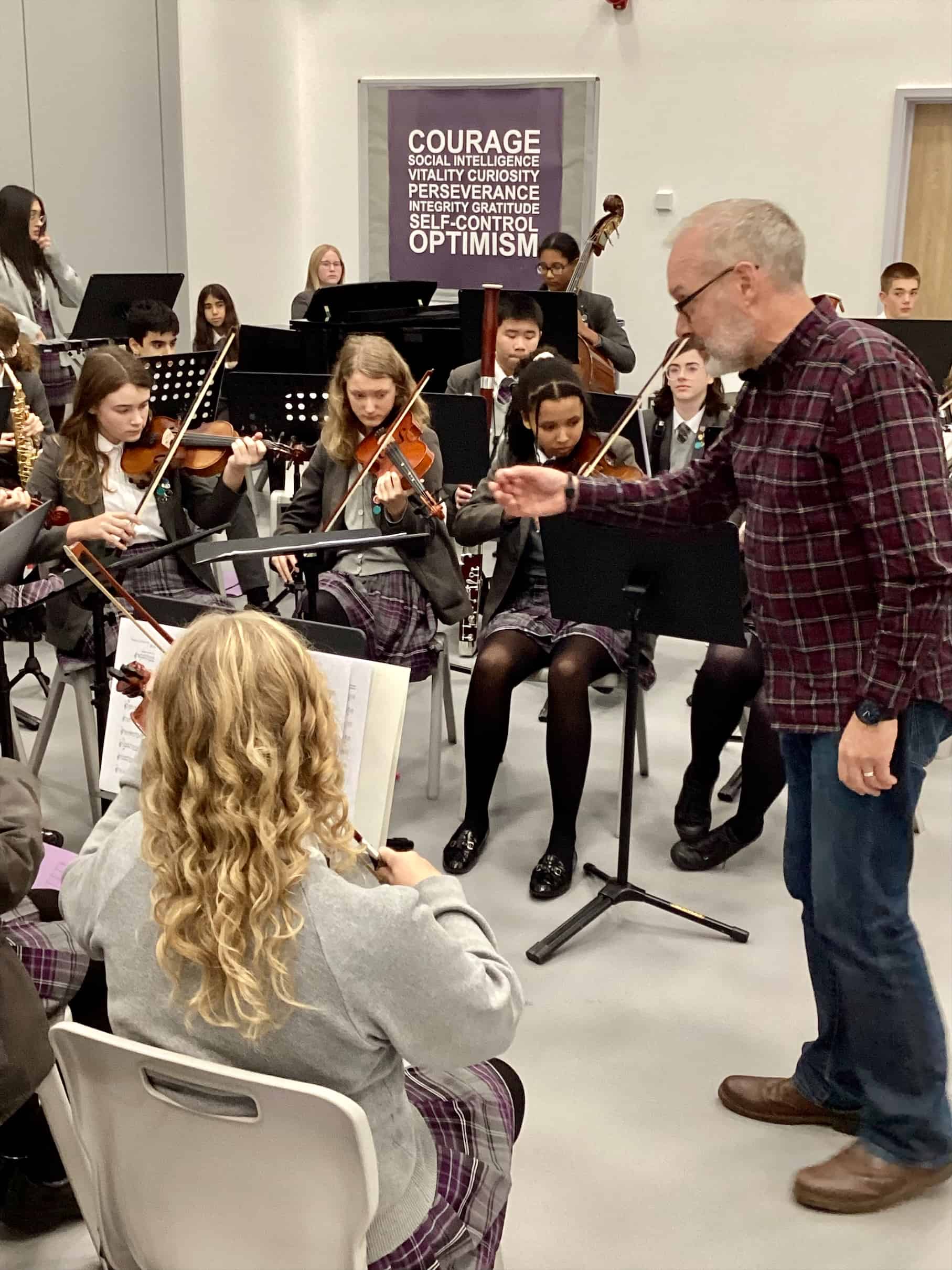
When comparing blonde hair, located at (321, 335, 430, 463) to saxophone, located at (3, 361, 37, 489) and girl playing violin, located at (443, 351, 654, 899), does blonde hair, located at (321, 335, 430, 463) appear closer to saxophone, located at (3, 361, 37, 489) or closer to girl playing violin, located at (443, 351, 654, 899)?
girl playing violin, located at (443, 351, 654, 899)

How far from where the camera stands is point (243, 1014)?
48.4 inches

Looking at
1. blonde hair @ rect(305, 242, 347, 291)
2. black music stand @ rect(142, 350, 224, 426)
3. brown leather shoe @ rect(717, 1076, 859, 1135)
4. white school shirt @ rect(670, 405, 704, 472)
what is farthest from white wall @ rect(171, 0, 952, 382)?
brown leather shoe @ rect(717, 1076, 859, 1135)

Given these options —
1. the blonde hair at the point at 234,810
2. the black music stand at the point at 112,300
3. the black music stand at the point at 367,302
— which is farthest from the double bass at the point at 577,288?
the blonde hair at the point at 234,810

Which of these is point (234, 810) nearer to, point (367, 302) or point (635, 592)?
point (635, 592)

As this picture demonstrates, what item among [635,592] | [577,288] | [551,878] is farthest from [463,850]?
[577,288]

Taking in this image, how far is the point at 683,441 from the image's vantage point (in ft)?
12.9

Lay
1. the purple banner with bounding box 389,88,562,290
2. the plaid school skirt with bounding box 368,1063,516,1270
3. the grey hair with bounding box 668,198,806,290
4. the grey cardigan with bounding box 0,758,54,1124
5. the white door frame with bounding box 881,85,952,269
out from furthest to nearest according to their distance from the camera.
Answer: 1. the purple banner with bounding box 389,88,562,290
2. the white door frame with bounding box 881,85,952,269
3. the grey hair with bounding box 668,198,806,290
4. the grey cardigan with bounding box 0,758,54,1124
5. the plaid school skirt with bounding box 368,1063,516,1270

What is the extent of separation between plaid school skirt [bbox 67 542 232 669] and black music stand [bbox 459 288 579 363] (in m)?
1.63

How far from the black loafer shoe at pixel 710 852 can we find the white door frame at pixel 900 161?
4.94 meters

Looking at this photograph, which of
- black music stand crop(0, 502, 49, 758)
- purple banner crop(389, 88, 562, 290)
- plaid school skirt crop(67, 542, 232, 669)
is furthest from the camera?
purple banner crop(389, 88, 562, 290)

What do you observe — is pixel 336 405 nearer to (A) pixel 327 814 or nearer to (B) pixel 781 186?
(A) pixel 327 814

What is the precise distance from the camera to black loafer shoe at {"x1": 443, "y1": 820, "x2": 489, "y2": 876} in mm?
3129

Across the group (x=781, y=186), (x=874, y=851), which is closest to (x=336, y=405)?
(x=874, y=851)

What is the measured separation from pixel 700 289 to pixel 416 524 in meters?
1.61
